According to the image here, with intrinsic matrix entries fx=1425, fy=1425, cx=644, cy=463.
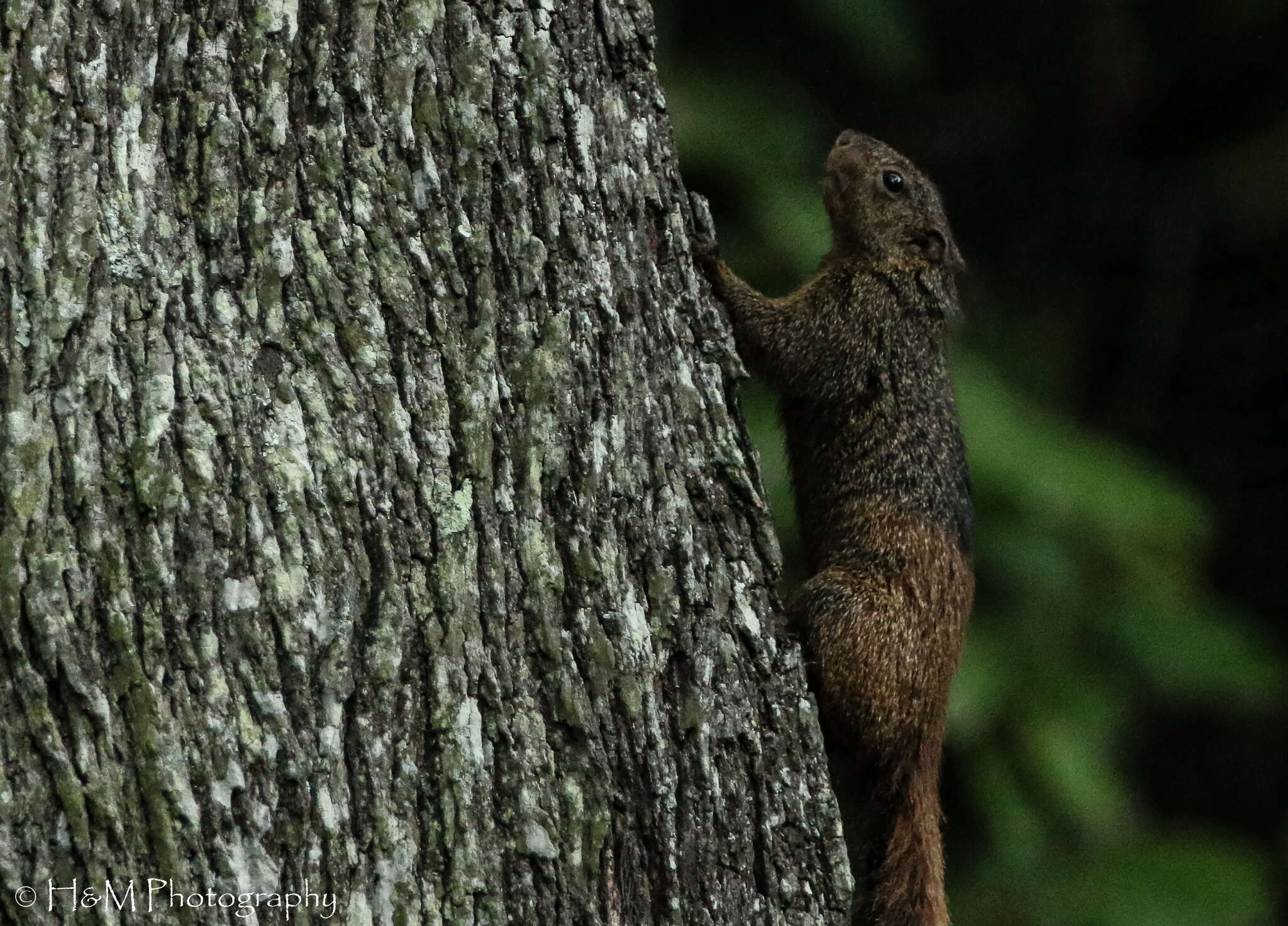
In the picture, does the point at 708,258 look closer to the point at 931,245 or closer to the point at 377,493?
the point at 931,245

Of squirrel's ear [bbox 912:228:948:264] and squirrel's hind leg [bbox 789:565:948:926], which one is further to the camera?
squirrel's ear [bbox 912:228:948:264]

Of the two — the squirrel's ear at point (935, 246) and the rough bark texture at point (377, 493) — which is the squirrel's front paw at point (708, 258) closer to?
the rough bark texture at point (377, 493)

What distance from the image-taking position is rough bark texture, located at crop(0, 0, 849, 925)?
7.34ft

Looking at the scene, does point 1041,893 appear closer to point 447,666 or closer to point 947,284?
point 947,284

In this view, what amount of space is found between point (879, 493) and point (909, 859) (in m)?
0.94

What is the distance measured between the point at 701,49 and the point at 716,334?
11.2 feet

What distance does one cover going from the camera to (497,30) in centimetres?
270

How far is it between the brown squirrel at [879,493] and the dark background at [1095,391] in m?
0.46

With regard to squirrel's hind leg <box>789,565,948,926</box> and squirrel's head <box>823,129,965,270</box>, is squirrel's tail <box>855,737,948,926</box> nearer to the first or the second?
squirrel's hind leg <box>789,565,948,926</box>

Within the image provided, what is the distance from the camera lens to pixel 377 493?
246 centimetres

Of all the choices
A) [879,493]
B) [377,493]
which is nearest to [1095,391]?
[879,493]

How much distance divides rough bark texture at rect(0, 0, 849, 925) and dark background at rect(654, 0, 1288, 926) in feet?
5.60

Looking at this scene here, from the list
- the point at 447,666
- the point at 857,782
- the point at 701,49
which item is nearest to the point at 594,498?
the point at 447,666

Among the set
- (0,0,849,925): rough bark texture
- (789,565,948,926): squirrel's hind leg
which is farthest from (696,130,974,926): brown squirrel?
(0,0,849,925): rough bark texture
